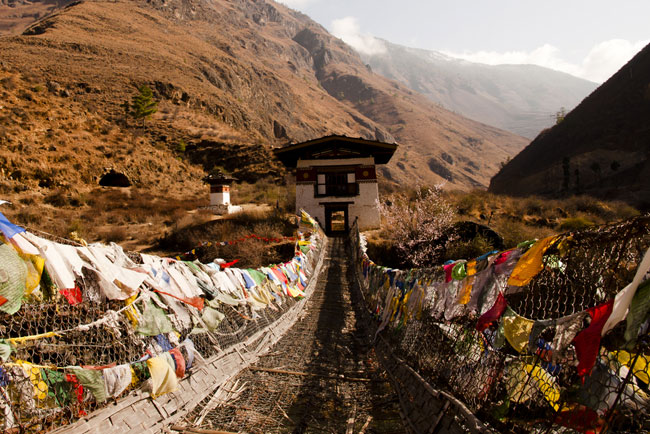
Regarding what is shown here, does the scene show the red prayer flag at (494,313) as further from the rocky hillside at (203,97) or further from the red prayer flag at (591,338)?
the rocky hillside at (203,97)

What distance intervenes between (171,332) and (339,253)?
16.4m

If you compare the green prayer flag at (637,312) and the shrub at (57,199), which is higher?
the shrub at (57,199)

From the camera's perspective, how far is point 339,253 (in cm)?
2177

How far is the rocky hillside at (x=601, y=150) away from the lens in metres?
49.0

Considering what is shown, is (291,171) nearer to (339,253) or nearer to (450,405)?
(339,253)

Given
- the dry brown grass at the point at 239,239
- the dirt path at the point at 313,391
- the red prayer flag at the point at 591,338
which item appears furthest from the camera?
the dry brown grass at the point at 239,239

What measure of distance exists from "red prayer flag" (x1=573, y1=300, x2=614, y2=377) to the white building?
79.7ft

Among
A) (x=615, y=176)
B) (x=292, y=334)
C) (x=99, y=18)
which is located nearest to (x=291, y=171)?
(x=292, y=334)

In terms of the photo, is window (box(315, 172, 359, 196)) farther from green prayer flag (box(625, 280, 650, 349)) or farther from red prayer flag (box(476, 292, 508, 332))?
green prayer flag (box(625, 280, 650, 349))

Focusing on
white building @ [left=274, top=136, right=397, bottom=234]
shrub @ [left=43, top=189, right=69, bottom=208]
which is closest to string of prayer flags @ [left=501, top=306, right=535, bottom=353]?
white building @ [left=274, top=136, right=397, bottom=234]

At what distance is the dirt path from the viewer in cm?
525

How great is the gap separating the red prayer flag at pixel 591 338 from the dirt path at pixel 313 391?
3.14 metres

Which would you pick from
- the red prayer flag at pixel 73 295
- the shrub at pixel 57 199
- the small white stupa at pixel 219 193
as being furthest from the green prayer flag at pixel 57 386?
the shrub at pixel 57 199

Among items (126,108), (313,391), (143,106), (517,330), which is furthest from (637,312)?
(126,108)
